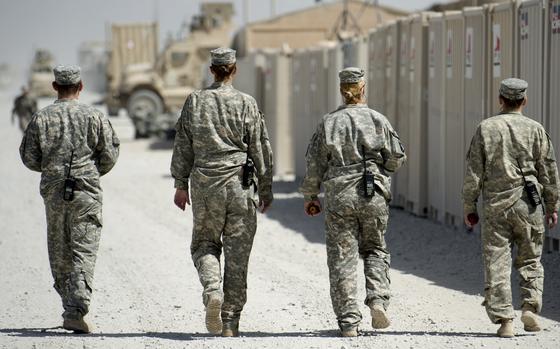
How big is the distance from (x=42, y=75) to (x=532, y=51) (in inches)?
2705

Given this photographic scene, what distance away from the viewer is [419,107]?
51.8 feet

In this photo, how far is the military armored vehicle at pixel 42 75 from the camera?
76500mm

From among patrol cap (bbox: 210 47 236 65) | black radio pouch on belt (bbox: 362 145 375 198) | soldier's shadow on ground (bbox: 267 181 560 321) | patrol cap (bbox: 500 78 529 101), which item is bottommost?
soldier's shadow on ground (bbox: 267 181 560 321)

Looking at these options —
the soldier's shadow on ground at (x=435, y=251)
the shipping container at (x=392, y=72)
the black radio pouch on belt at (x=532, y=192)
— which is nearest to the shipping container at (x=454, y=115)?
the soldier's shadow on ground at (x=435, y=251)

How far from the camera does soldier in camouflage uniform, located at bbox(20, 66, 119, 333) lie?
8.80m

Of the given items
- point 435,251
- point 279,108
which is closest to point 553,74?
point 435,251

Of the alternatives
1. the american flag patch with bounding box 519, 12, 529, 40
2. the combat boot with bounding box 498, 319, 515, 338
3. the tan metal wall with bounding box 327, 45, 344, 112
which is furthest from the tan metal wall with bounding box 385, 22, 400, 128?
the combat boot with bounding box 498, 319, 515, 338

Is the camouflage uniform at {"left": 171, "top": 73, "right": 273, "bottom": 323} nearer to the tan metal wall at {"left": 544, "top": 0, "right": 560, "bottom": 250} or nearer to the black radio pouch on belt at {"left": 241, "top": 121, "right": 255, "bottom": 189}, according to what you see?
the black radio pouch on belt at {"left": 241, "top": 121, "right": 255, "bottom": 189}

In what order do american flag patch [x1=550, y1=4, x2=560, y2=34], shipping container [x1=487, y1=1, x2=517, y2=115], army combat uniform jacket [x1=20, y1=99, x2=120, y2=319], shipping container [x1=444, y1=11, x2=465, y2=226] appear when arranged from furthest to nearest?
1. shipping container [x1=444, y1=11, x2=465, y2=226]
2. shipping container [x1=487, y1=1, x2=517, y2=115]
3. american flag patch [x1=550, y1=4, x2=560, y2=34]
4. army combat uniform jacket [x1=20, y1=99, x2=120, y2=319]

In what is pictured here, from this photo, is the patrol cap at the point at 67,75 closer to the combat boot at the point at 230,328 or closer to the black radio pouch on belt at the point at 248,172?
the black radio pouch on belt at the point at 248,172

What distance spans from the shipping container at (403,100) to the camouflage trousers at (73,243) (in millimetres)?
8073

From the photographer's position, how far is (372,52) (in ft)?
60.2

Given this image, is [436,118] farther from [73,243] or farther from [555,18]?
[73,243]

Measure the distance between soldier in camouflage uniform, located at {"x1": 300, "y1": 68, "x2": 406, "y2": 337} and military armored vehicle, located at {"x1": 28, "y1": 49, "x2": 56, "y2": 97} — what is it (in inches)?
2643
